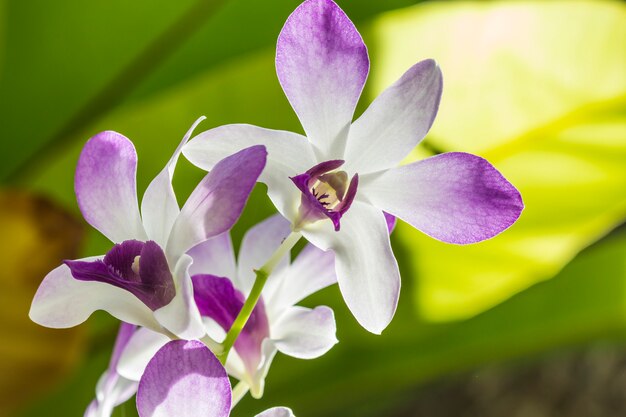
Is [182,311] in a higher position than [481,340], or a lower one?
higher

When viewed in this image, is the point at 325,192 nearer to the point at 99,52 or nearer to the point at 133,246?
the point at 133,246

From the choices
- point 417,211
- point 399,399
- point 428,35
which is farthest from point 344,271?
point 399,399

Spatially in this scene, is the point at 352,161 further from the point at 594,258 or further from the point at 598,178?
the point at 594,258

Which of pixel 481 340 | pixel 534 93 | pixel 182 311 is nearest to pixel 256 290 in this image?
pixel 182 311

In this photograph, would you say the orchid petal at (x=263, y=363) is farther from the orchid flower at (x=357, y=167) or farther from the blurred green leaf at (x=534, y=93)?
the blurred green leaf at (x=534, y=93)

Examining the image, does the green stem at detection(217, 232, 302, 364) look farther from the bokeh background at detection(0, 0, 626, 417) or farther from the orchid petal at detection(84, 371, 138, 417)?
the bokeh background at detection(0, 0, 626, 417)

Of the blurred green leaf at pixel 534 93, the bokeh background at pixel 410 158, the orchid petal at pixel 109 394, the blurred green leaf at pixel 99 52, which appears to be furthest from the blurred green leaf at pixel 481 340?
the orchid petal at pixel 109 394
